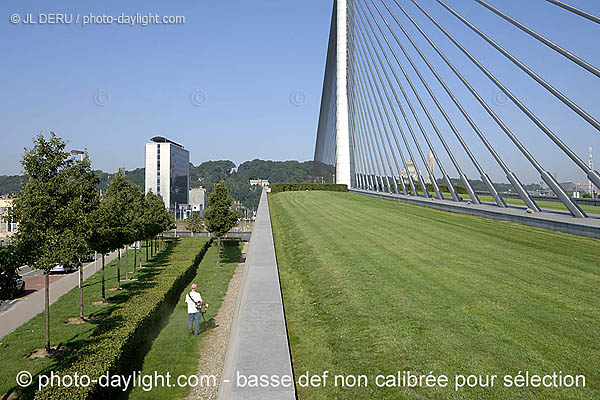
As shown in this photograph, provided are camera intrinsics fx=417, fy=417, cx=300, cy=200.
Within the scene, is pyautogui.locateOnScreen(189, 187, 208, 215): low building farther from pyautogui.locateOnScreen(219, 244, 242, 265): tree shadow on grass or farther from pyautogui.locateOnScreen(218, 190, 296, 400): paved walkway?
pyautogui.locateOnScreen(218, 190, 296, 400): paved walkway

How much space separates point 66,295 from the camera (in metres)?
19.9

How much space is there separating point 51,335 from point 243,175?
6672 inches

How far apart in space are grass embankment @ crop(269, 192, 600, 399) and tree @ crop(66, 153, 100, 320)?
20.8ft

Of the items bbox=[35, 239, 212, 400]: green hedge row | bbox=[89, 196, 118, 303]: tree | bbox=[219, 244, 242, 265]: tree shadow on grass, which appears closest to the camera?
bbox=[35, 239, 212, 400]: green hedge row

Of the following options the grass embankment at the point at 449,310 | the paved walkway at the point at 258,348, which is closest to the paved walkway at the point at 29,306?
the grass embankment at the point at 449,310

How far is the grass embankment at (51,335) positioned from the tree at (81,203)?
1167 mm

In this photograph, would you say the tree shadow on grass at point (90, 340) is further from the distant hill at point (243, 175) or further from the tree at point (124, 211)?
the distant hill at point (243, 175)

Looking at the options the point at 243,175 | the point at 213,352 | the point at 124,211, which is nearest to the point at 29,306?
the point at 124,211

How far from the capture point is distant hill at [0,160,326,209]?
131 m

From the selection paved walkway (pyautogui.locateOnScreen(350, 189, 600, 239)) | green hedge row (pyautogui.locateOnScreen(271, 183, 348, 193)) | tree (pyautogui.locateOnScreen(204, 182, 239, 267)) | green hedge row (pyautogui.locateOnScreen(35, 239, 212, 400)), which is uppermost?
green hedge row (pyautogui.locateOnScreen(271, 183, 348, 193))

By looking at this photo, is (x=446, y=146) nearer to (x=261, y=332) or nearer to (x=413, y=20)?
(x=413, y=20)

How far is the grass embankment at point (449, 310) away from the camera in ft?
12.5

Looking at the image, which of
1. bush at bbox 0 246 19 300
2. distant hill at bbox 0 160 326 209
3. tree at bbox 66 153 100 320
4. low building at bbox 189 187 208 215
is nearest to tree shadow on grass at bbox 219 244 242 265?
tree at bbox 66 153 100 320

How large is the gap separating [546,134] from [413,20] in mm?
8792
